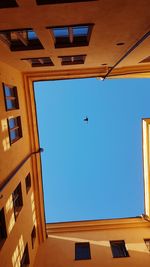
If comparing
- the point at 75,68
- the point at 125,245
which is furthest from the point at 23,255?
the point at 75,68

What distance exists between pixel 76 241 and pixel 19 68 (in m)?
10.3

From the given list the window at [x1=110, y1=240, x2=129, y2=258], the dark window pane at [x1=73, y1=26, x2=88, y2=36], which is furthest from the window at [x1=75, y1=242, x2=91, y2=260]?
the dark window pane at [x1=73, y1=26, x2=88, y2=36]

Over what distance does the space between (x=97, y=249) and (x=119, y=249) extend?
1233 millimetres

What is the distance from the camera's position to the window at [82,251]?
15427 mm

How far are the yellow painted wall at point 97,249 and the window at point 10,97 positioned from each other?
8342 millimetres

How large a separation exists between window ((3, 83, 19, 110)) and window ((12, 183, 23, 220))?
377 cm

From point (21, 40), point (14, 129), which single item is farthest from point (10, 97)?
point (21, 40)

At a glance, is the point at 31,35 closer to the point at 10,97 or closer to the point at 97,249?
the point at 10,97

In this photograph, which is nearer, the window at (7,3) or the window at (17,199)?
the window at (7,3)

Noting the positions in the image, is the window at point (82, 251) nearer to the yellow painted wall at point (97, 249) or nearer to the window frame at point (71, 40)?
the yellow painted wall at point (97, 249)

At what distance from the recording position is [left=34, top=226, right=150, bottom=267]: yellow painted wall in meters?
14.9

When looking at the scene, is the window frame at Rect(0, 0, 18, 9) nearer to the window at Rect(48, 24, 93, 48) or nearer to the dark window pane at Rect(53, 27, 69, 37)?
the window at Rect(48, 24, 93, 48)

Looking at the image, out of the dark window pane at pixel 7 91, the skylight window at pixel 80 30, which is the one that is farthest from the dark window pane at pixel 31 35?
the dark window pane at pixel 7 91

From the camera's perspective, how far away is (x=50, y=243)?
1684cm
